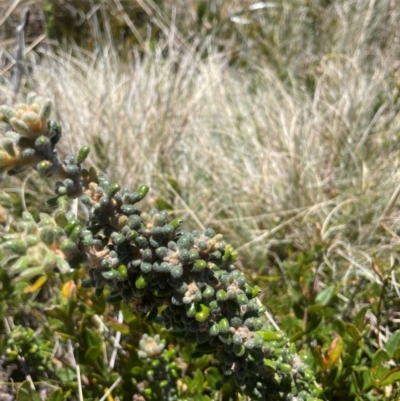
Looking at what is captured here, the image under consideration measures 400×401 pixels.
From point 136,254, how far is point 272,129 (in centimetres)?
169

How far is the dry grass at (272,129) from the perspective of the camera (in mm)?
2203

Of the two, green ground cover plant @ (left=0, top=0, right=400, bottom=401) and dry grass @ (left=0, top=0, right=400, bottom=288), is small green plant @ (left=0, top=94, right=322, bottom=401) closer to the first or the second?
green ground cover plant @ (left=0, top=0, right=400, bottom=401)

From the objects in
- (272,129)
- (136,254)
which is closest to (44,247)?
(136,254)

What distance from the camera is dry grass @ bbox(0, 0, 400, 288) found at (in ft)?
7.23

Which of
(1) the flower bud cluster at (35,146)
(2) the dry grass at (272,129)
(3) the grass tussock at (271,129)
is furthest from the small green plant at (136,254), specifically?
(2) the dry grass at (272,129)

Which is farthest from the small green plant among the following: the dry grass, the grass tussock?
the dry grass

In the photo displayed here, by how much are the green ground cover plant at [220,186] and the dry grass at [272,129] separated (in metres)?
0.01

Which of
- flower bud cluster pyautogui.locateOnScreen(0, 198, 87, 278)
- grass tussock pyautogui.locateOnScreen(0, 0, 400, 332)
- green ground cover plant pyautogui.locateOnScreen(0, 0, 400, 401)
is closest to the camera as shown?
flower bud cluster pyautogui.locateOnScreen(0, 198, 87, 278)

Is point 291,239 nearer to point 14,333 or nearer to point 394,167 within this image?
point 394,167

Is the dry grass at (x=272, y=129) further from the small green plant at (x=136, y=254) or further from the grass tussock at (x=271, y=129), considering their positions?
the small green plant at (x=136, y=254)

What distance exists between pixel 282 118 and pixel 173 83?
68cm

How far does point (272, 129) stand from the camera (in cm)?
265

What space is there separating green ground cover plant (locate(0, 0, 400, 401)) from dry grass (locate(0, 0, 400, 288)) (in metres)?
0.01

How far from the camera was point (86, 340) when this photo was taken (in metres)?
1.63
